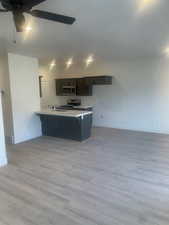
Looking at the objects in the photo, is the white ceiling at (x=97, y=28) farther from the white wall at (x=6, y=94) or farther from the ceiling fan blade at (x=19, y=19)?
the white wall at (x=6, y=94)

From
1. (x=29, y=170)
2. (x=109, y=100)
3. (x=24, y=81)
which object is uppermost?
(x=24, y=81)

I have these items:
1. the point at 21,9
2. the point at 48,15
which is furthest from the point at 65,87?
the point at 21,9

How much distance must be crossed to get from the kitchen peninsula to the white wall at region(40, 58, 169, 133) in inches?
68.9

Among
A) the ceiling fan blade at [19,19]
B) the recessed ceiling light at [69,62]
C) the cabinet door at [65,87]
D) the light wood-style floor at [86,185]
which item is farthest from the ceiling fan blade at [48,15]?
the cabinet door at [65,87]

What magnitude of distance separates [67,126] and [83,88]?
2.25 metres

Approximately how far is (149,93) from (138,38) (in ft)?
8.91

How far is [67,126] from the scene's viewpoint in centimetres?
520

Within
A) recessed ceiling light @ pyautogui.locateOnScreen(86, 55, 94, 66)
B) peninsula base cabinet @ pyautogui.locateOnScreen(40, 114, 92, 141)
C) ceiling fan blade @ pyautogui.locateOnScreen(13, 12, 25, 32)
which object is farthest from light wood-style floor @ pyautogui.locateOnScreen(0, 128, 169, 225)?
recessed ceiling light @ pyautogui.locateOnScreen(86, 55, 94, 66)

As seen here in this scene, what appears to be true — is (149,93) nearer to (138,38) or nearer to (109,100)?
(109,100)

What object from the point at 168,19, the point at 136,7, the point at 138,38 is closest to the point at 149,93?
the point at 138,38

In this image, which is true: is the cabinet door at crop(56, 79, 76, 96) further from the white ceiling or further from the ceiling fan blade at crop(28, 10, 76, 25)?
the ceiling fan blade at crop(28, 10, 76, 25)

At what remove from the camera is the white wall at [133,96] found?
5.77 m

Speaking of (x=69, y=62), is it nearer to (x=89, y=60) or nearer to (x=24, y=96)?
(x=89, y=60)

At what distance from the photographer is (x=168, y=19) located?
8.98 feet
